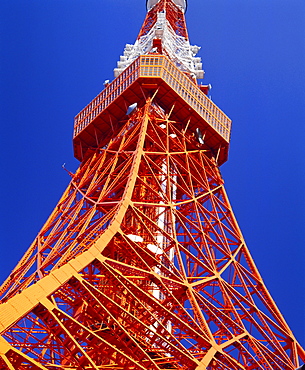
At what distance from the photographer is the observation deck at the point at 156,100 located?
32.6 meters

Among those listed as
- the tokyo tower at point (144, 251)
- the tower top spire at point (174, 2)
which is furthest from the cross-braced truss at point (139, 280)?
the tower top spire at point (174, 2)

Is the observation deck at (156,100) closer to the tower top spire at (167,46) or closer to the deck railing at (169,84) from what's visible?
the deck railing at (169,84)

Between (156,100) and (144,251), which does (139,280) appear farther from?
(156,100)

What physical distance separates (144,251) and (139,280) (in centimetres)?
236

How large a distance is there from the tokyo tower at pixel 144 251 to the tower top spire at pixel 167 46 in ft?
0.38

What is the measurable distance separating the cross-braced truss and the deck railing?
4.31 feet

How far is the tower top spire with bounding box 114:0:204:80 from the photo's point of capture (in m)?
37.7

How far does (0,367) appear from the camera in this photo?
1575cm

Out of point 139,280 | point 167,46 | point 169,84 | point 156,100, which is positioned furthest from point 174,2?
point 139,280

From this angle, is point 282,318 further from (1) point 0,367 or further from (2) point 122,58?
(2) point 122,58

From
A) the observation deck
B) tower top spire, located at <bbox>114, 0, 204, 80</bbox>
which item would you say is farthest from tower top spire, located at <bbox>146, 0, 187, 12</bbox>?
the observation deck

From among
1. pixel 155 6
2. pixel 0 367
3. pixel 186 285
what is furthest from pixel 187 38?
pixel 0 367

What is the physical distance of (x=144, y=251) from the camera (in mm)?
23219

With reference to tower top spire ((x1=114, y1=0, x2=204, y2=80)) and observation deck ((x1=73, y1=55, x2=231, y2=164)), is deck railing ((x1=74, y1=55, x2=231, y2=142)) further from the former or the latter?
tower top spire ((x1=114, y1=0, x2=204, y2=80))
